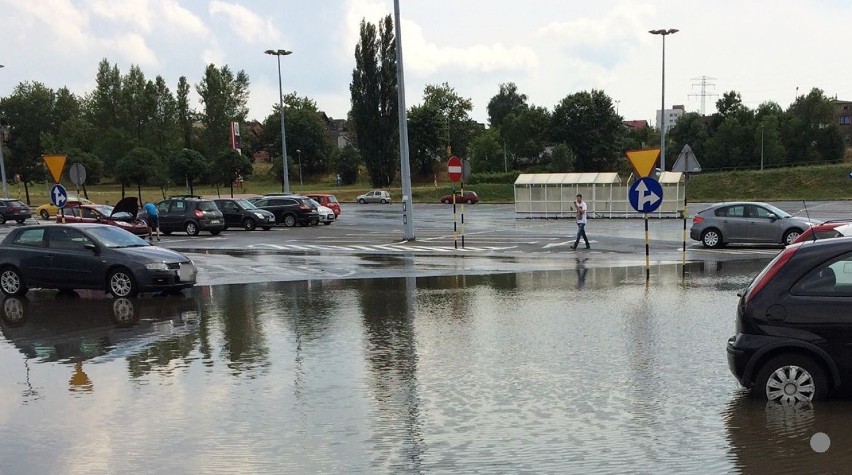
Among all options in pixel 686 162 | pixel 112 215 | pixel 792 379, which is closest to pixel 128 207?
pixel 112 215

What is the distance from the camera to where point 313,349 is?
9.38 m

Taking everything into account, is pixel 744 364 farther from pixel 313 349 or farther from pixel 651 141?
pixel 651 141

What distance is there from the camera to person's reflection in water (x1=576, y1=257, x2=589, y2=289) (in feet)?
49.8

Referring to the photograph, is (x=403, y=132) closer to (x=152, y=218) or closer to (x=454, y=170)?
(x=454, y=170)

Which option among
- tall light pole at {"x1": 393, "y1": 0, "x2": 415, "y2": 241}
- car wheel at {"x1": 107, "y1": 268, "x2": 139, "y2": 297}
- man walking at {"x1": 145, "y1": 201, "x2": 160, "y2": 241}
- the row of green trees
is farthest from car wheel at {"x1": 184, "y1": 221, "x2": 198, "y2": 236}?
the row of green trees

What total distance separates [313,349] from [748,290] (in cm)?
515

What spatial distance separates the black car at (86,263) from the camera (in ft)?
46.6

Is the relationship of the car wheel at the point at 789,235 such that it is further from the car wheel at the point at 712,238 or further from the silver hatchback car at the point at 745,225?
the car wheel at the point at 712,238

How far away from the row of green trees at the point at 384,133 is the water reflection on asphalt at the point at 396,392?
60.9 metres

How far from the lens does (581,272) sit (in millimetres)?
17344

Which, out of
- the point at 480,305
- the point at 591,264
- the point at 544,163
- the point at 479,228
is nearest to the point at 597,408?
the point at 480,305

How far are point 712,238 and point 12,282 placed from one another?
63.3 ft

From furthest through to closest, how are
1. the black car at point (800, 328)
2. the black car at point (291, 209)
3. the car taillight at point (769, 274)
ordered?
the black car at point (291, 209) → the car taillight at point (769, 274) → the black car at point (800, 328)

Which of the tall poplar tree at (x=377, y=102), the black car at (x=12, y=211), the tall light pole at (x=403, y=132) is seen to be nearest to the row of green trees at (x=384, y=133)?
the tall poplar tree at (x=377, y=102)
